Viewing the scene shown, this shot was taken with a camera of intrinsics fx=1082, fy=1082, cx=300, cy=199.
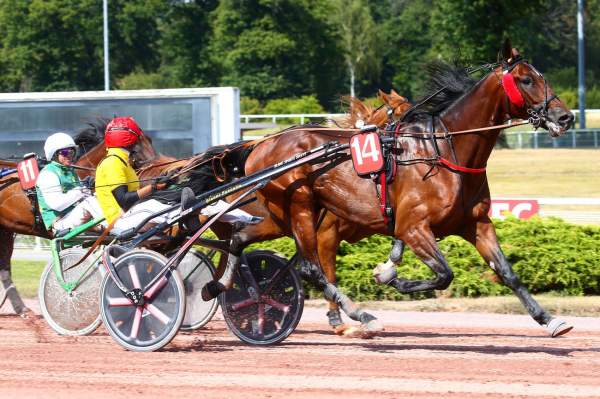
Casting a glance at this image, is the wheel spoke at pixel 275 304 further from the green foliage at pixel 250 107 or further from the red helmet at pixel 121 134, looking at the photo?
the green foliage at pixel 250 107

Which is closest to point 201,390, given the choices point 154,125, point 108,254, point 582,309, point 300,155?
point 108,254

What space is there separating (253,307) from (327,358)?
0.94 meters

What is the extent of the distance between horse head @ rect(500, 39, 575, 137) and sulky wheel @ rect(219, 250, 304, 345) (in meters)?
1.98

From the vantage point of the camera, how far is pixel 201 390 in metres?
5.99

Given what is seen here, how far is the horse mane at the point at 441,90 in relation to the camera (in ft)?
25.6

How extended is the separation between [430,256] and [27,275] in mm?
6911

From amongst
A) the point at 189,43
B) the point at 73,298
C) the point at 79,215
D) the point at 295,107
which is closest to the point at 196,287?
the point at 73,298

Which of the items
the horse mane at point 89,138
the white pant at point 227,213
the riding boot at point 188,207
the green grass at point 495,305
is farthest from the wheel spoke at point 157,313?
the horse mane at point 89,138

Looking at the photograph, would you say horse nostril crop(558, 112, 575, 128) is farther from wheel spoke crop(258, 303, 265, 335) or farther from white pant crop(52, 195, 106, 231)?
white pant crop(52, 195, 106, 231)

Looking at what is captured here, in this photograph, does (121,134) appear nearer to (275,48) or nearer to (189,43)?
(275,48)

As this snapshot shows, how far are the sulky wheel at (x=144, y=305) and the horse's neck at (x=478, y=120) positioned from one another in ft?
7.04

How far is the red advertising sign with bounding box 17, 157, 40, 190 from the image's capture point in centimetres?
901

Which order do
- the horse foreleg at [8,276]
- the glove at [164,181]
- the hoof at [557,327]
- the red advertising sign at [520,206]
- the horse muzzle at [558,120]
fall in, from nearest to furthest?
the hoof at [557,327], the horse muzzle at [558,120], the glove at [164,181], the horse foreleg at [8,276], the red advertising sign at [520,206]

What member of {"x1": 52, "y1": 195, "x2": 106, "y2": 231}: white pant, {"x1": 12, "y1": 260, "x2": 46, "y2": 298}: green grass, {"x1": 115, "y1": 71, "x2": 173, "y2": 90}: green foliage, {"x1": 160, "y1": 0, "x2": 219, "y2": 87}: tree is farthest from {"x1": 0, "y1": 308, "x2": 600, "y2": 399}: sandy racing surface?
{"x1": 160, "y1": 0, "x2": 219, "y2": 87}: tree
